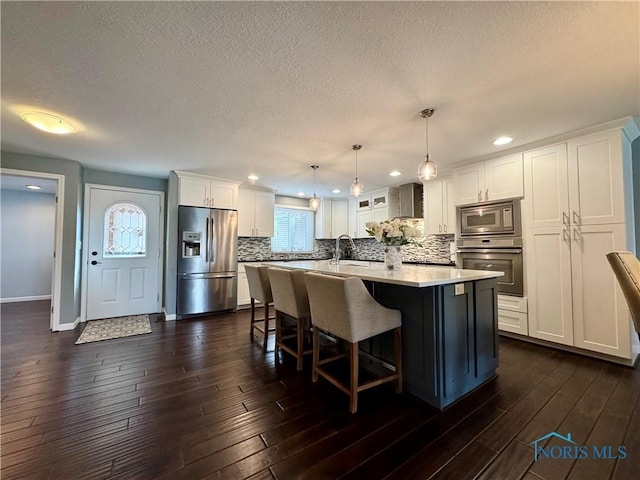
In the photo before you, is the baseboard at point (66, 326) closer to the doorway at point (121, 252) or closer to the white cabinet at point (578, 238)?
the doorway at point (121, 252)

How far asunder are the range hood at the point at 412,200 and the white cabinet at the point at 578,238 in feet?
6.10

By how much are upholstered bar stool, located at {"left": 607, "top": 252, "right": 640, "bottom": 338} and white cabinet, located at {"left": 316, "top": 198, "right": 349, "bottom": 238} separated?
4791 millimetres

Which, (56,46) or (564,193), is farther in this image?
(564,193)

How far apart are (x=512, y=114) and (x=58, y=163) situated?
210 inches

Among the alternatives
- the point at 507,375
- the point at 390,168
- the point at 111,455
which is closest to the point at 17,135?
the point at 111,455

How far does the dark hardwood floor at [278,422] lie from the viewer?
52.2 inches

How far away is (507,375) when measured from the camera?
2.28 metres

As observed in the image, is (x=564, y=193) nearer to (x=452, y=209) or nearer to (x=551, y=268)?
(x=551, y=268)

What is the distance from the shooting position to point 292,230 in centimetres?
612

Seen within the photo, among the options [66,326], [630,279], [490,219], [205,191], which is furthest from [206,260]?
[630,279]

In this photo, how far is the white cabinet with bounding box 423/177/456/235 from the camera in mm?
4133

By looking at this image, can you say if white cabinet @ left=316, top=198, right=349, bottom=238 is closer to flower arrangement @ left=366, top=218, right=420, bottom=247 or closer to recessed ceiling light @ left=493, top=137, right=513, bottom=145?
recessed ceiling light @ left=493, top=137, right=513, bottom=145

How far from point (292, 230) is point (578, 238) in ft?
15.6

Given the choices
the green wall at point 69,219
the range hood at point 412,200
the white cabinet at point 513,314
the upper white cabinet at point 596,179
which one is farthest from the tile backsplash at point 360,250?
the green wall at point 69,219
